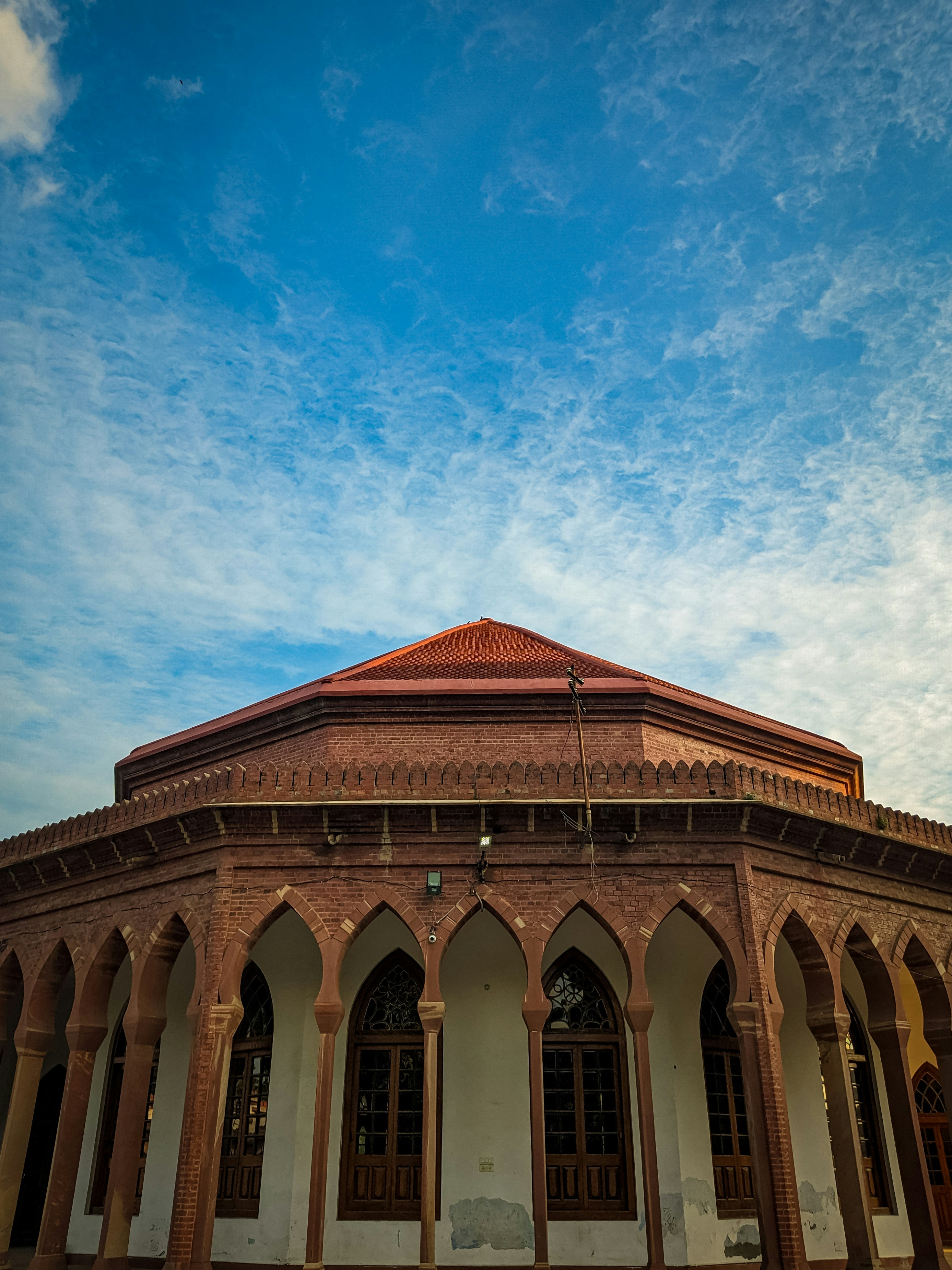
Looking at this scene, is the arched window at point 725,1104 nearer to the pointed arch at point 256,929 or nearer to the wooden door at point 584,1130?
the wooden door at point 584,1130

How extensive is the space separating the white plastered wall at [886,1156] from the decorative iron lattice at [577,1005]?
9.95 ft

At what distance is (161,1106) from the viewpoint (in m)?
11.9

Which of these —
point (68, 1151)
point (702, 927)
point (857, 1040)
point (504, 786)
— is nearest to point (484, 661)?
point (504, 786)

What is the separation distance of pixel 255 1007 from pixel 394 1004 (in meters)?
1.79

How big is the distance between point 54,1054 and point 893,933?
40.2ft

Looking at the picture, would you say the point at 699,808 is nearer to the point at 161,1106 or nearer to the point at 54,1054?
the point at 161,1106

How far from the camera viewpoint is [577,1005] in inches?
453

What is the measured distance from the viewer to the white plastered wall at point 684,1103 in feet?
34.4

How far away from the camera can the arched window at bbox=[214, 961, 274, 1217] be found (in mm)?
11016

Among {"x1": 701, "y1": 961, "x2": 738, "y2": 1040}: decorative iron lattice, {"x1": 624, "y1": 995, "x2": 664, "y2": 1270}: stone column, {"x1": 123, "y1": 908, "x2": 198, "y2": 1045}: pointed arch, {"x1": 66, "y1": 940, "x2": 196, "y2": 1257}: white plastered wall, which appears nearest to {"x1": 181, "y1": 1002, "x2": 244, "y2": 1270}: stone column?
{"x1": 123, "y1": 908, "x2": 198, "y2": 1045}: pointed arch

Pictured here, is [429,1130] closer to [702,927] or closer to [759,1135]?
[759,1135]

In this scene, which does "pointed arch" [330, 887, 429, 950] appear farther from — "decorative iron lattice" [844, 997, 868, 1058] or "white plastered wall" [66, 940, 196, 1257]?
"decorative iron lattice" [844, 997, 868, 1058]

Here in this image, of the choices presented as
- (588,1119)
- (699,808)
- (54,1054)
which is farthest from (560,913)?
(54,1054)

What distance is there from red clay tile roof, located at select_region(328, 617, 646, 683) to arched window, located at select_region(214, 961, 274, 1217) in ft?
14.8
